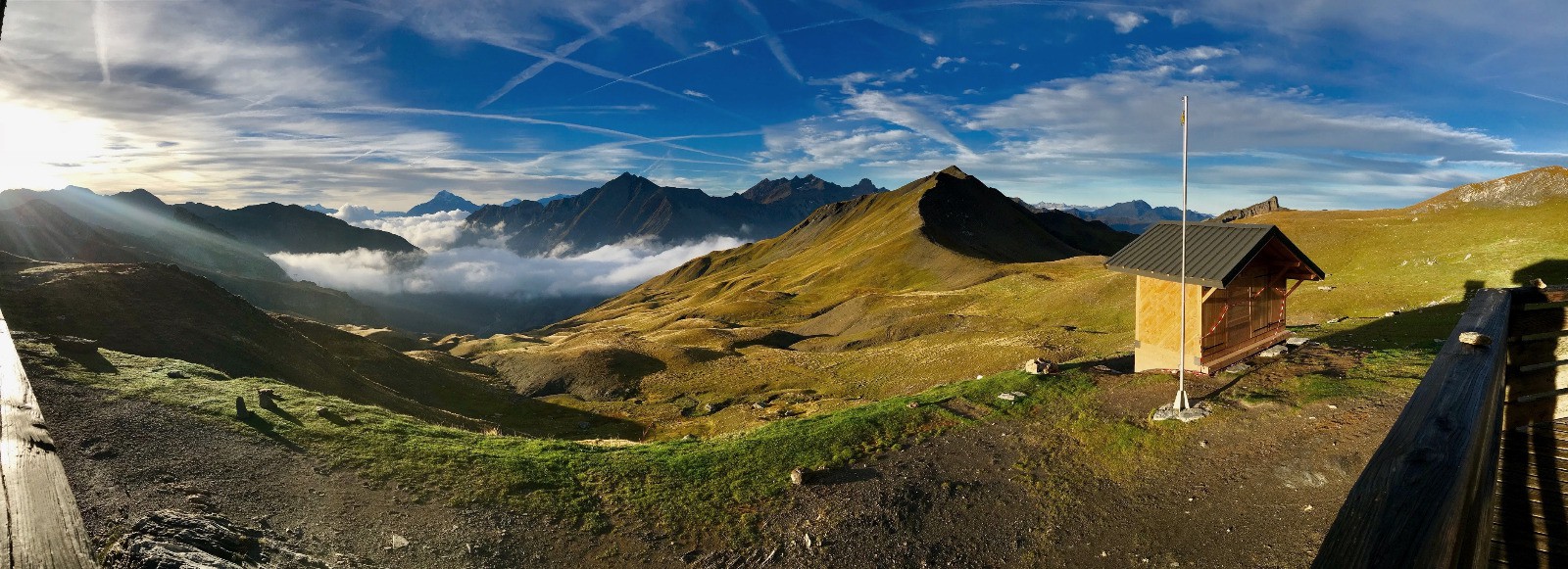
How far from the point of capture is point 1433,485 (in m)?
2.48

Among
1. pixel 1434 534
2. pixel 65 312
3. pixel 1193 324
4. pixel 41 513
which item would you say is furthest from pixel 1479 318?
pixel 65 312

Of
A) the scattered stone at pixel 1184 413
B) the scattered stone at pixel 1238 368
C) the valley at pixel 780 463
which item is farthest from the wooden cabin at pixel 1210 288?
the scattered stone at pixel 1184 413

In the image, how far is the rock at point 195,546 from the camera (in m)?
8.67

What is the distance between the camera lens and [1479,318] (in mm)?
5324

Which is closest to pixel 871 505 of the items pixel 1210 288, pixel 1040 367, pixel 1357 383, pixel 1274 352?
pixel 1040 367

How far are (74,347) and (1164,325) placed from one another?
140 feet

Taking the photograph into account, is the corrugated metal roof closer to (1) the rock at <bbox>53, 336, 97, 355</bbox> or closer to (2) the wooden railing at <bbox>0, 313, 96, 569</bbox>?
(2) the wooden railing at <bbox>0, 313, 96, 569</bbox>

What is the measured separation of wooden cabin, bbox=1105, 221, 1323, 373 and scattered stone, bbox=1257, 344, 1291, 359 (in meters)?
0.43

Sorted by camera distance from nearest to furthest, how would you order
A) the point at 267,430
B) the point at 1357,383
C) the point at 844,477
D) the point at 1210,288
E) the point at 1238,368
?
1. the point at 844,477
2. the point at 267,430
3. the point at 1357,383
4. the point at 1210,288
5. the point at 1238,368

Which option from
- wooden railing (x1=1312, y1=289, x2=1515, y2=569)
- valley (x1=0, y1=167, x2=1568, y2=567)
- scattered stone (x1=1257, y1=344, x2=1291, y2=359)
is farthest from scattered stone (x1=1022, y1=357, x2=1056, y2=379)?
wooden railing (x1=1312, y1=289, x2=1515, y2=569)

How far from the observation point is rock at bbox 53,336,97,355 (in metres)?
22.9

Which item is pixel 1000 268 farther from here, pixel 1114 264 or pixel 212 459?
pixel 212 459

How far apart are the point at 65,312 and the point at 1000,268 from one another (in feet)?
334

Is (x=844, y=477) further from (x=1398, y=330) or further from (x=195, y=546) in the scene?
(x=1398, y=330)
